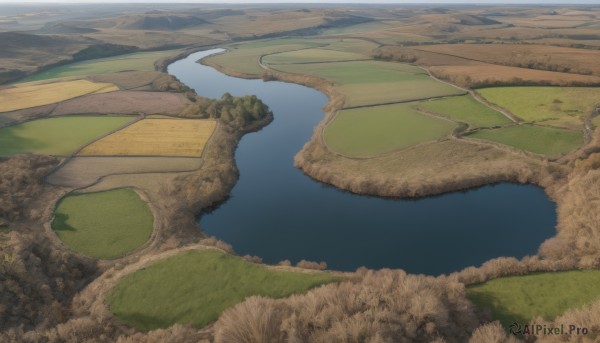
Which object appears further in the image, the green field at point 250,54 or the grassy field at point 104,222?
the green field at point 250,54

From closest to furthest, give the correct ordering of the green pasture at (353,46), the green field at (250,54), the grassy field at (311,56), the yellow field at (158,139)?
the yellow field at (158,139) < the green field at (250,54) < the grassy field at (311,56) < the green pasture at (353,46)

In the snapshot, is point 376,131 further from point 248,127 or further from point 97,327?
point 97,327

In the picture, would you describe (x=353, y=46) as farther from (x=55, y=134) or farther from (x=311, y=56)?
(x=55, y=134)

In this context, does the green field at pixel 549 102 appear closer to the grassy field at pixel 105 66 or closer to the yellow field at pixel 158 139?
the yellow field at pixel 158 139

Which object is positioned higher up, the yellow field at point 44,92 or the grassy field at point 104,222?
the yellow field at point 44,92

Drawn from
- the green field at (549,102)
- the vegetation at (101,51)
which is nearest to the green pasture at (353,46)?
the green field at (549,102)

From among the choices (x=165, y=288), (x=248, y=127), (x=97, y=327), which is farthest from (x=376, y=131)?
(x=97, y=327)
